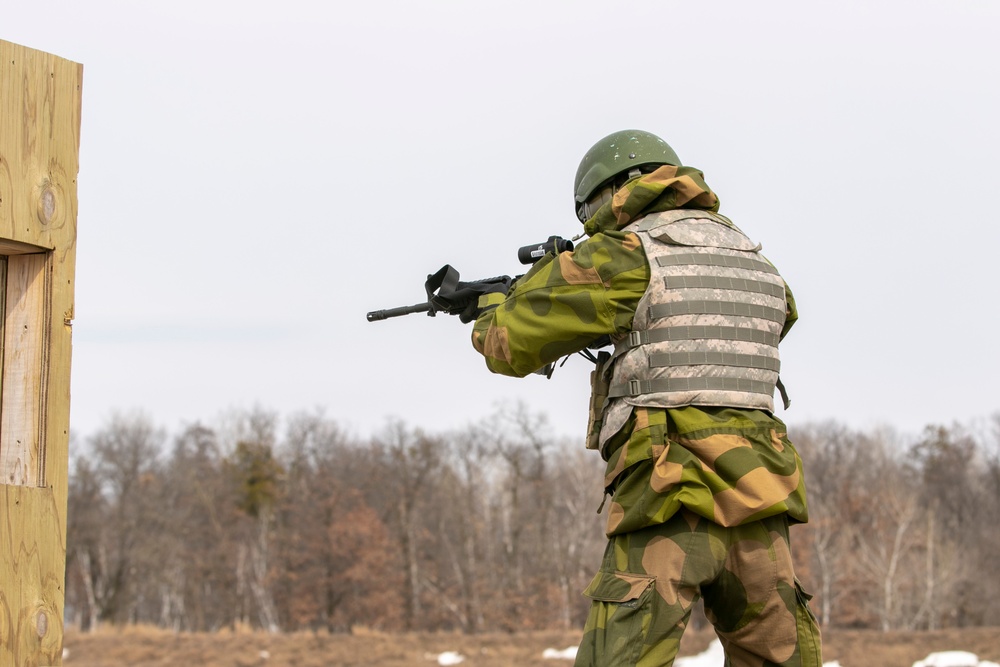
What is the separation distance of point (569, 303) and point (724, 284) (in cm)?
52

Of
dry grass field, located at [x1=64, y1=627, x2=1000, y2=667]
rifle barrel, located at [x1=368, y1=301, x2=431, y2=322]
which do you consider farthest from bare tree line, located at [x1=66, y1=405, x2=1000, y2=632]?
rifle barrel, located at [x1=368, y1=301, x2=431, y2=322]

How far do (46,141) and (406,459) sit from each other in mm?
53206

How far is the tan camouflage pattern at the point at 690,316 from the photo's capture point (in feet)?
11.2

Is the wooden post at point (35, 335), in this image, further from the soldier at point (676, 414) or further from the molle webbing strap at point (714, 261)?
the molle webbing strap at point (714, 261)

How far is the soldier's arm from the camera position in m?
3.42

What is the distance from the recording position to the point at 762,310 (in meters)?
3.58

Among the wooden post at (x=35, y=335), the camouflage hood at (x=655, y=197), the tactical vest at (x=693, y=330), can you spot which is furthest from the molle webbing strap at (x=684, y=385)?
the wooden post at (x=35, y=335)

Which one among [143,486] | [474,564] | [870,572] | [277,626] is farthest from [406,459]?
[870,572]

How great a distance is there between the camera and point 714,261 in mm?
3508

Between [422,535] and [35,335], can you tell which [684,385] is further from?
[422,535]

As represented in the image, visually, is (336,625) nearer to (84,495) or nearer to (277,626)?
(277,626)

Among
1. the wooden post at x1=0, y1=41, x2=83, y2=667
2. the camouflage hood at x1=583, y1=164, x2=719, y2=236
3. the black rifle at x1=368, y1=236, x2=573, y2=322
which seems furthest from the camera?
the black rifle at x1=368, y1=236, x2=573, y2=322

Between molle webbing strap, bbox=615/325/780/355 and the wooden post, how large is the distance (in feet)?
6.03

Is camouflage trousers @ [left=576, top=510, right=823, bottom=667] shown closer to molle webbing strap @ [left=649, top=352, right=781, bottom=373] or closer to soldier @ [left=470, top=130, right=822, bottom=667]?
soldier @ [left=470, top=130, right=822, bottom=667]
